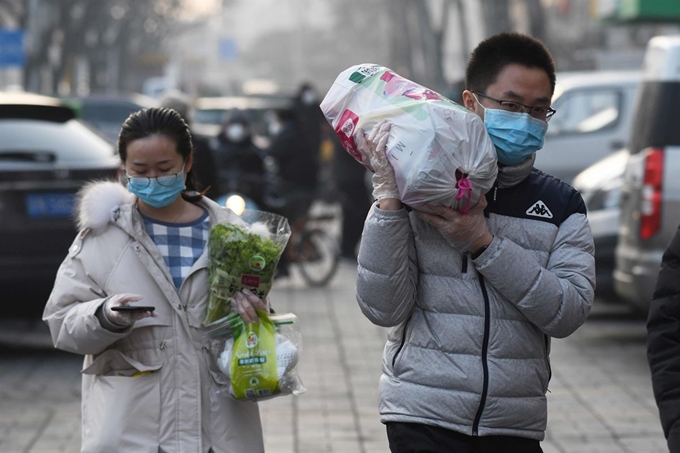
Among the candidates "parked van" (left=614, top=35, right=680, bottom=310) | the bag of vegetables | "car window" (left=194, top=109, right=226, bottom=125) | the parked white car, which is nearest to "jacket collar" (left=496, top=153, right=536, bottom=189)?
the bag of vegetables

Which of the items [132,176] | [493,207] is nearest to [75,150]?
[132,176]

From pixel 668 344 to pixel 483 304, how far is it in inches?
17.8

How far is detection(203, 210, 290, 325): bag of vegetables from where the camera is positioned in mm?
3789

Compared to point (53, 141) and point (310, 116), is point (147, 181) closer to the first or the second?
point (53, 141)

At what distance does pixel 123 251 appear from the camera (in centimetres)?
391

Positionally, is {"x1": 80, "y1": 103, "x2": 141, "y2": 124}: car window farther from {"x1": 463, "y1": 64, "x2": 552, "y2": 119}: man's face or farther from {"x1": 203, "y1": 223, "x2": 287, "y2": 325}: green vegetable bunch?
{"x1": 463, "y1": 64, "x2": 552, "y2": 119}: man's face

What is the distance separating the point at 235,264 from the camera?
3791 millimetres

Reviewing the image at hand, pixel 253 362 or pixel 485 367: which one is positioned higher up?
pixel 485 367

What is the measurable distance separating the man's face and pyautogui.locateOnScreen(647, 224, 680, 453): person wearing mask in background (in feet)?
1.68

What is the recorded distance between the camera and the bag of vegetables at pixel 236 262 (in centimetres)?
379

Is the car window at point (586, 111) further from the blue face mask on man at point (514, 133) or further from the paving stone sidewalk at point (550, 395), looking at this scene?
the blue face mask on man at point (514, 133)

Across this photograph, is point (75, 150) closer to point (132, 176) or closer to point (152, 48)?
point (132, 176)

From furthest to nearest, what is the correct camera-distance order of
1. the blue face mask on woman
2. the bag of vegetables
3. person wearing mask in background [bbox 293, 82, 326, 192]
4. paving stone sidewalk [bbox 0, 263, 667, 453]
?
1. person wearing mask in background [bbox 293, 82, 326, 192]
2. paving stone sidewalk [bbox 0, 263, 667, 453]
3. the blue face mask on woman
4. the bag of vegetables

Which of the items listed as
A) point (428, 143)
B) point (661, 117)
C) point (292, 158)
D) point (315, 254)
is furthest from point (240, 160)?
point (428, 143)
